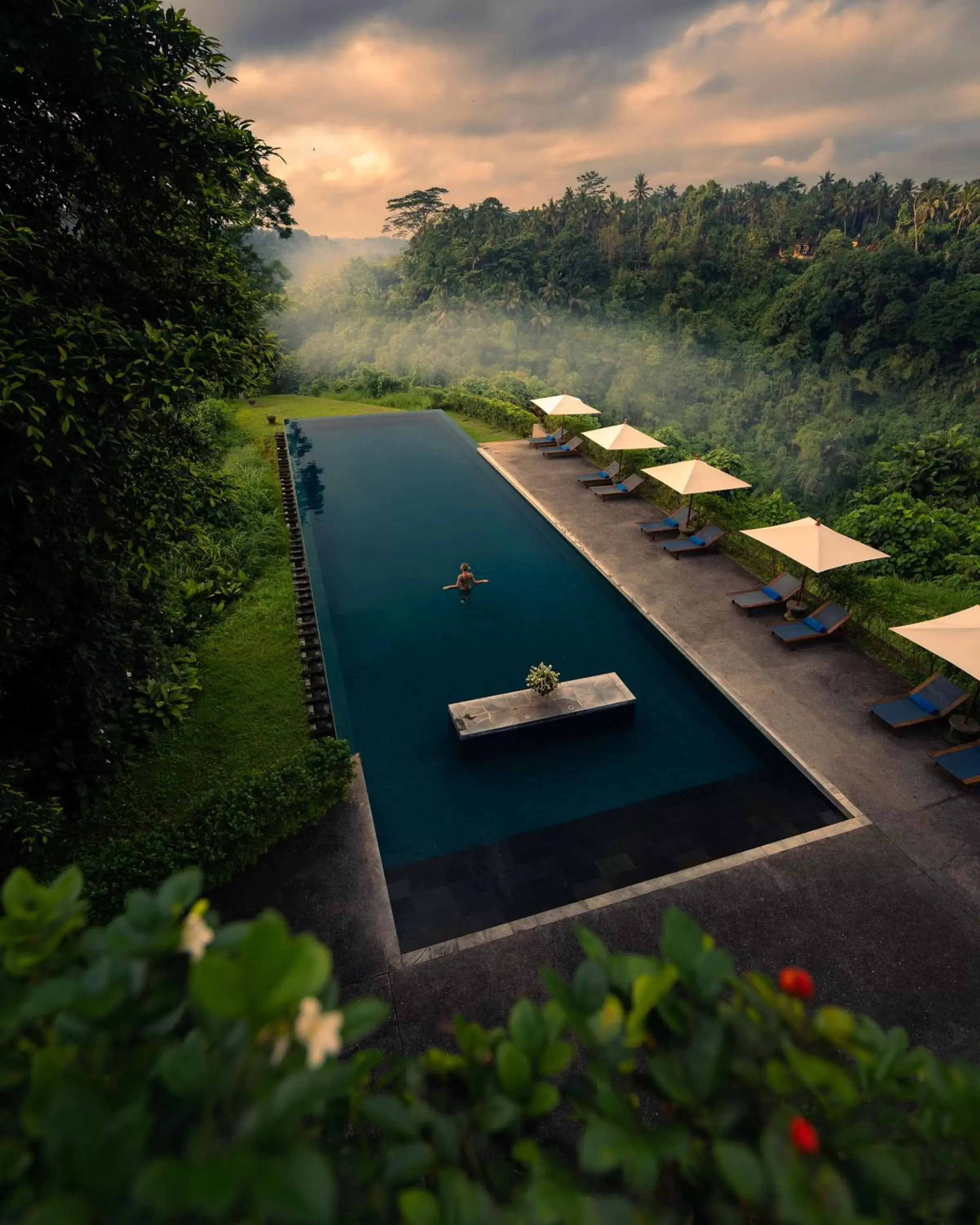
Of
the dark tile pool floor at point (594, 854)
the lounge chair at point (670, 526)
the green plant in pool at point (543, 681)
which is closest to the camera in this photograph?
Answer: the dark tile pool floor at point (594, 854)

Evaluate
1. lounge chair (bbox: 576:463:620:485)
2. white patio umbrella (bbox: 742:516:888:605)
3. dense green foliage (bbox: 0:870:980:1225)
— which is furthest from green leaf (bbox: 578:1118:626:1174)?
lounge chair (bbox: 576:463:620:485)

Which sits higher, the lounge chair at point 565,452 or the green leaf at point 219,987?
the green leaf at point 219,987

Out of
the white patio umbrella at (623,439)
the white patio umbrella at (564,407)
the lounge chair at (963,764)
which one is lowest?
the lounge chair at (963,764)

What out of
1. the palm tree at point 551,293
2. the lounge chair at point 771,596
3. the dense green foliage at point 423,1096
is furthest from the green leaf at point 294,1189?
the palm tree at point 551,293

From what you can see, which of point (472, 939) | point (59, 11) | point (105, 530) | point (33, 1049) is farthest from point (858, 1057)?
point (59, 11)

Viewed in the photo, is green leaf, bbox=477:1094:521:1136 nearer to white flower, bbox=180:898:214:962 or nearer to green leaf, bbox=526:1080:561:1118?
green leaf, bbox=526:1080:561:1118

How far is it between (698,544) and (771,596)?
2722mm

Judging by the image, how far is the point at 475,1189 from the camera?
1262 mm

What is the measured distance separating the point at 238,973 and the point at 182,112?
7.78 meters

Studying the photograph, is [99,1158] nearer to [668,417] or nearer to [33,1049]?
[33,1049]

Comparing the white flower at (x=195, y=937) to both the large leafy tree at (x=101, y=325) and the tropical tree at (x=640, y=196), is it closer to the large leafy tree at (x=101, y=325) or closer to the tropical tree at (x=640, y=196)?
the large leafy tree at (x=101, y=325)

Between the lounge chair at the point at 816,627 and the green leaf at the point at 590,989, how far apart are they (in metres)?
11.1

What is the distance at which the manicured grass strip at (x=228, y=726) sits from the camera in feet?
26.8

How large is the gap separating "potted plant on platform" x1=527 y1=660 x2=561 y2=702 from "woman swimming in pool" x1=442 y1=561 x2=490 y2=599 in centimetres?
398
